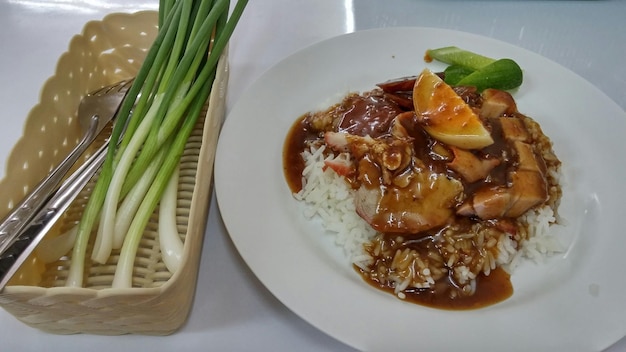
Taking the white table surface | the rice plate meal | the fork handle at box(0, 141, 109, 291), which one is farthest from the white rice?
the fork handle at box(0, 141, 109, 291)

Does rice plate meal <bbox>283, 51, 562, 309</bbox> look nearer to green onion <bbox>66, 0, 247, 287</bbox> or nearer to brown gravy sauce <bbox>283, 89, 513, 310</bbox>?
brown gravy sauce <bbox>283, 89, 513, 310</bbox>

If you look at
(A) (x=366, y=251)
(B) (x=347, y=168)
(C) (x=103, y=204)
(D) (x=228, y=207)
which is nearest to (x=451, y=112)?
(B) (x=347, y=168)

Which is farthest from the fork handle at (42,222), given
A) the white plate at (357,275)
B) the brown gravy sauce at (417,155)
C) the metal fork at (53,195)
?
the brown gravy sauce at (417,155)

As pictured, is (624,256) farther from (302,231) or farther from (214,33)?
(214,33)

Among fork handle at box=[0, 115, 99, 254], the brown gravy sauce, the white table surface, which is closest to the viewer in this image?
fork handle at box=[0, 115, 99, 254]

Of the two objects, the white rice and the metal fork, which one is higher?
→ the metal fork

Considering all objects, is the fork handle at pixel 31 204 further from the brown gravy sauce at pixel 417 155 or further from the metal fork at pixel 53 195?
the brown gravy sauce at pixel 417 155

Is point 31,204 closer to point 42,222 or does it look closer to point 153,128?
point 42,222
